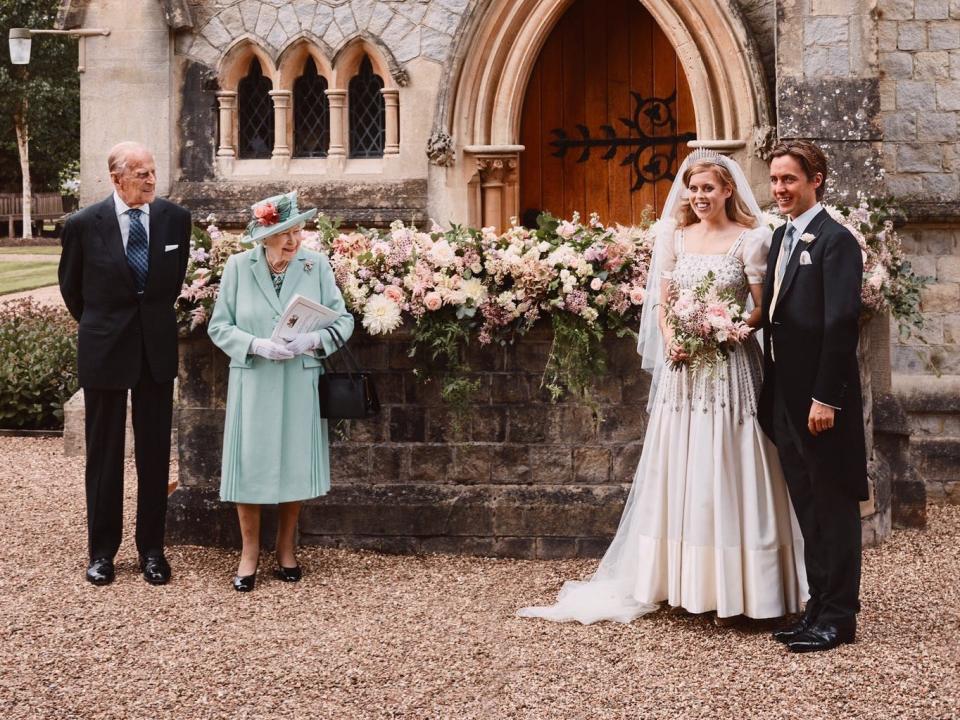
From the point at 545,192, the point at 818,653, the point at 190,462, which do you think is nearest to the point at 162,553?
the point at 190,462

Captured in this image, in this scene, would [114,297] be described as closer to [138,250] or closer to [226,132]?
[138,250]

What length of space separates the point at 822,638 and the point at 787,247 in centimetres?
150

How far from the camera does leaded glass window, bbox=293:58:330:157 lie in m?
9.91

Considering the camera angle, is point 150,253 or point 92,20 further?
point 92,20

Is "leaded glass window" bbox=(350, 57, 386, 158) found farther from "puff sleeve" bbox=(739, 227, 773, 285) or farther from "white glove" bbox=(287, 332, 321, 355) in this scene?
"puff sleeve" bbox=(739, 227, 773, 285)

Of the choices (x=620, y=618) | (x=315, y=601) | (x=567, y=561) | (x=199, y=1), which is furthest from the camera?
(x=199, y=1)

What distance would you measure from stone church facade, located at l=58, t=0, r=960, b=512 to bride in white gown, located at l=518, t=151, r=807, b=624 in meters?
3.71

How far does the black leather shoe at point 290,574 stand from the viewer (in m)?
5.67

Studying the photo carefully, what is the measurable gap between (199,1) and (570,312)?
5.27m

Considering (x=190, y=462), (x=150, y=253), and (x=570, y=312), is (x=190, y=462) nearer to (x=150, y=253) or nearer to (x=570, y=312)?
(x=150, y=253)

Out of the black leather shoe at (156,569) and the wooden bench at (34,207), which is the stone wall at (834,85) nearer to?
the black leather shoe at (156,569)

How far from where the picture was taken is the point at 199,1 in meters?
9.66

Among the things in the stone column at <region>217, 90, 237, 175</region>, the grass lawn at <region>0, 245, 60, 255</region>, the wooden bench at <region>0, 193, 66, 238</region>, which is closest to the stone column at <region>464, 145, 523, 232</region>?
the stone column at <region>217, 90, 237, 175</region>

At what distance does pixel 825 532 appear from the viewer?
14.9 feet
